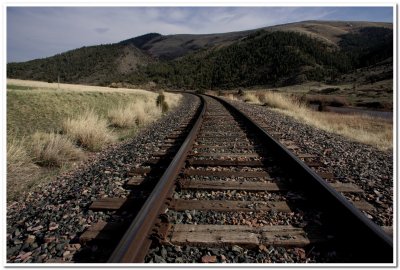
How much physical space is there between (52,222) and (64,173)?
7.40ft

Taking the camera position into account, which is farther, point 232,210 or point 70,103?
point 70,103

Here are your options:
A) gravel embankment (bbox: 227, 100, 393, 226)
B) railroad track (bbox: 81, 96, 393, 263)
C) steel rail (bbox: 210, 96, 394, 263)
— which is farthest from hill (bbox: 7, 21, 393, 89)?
steel rail (bbox: 210, 96, 394, 263)

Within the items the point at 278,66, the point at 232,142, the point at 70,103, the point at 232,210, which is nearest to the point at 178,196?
the point at 232,210

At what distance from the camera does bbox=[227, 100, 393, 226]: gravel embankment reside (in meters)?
3.63

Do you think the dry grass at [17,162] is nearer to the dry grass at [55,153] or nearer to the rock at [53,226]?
the dry grass at [55,153]

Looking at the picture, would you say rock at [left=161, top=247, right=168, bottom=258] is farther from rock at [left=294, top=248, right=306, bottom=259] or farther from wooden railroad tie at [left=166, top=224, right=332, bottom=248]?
rock at [left=294, top=248, right=306, bottom=259]

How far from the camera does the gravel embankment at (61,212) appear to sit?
8.77ft

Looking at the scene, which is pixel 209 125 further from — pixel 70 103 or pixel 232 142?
pixel 70 103

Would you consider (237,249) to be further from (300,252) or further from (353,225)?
(353,225)

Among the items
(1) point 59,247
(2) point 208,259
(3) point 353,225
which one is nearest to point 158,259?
(2) point 208,259

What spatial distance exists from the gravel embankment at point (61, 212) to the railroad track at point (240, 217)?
21 centimetres

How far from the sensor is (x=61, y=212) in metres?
3.41

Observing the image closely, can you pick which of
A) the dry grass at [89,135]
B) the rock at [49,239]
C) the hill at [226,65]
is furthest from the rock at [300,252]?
the hill at [226,65]

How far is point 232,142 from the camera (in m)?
6.75
